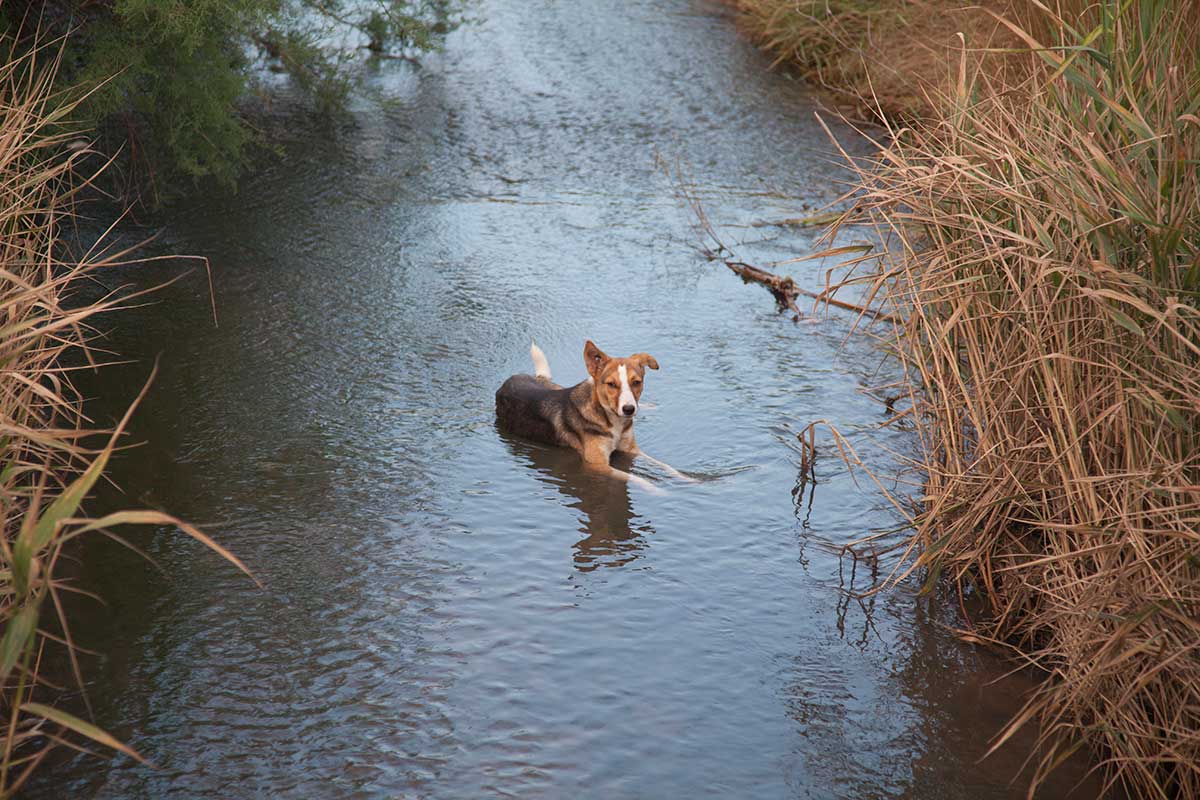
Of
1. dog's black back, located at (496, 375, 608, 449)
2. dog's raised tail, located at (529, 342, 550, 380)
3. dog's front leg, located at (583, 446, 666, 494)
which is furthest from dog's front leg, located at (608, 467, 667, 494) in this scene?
dog's raised tail, located at (529, 342, 550, 380)

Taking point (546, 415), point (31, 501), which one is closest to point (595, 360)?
point (546, 415)

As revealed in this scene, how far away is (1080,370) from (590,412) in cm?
322

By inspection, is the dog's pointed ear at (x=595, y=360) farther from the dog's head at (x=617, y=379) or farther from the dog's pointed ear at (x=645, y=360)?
the dog's pointed ear at (x=645, y=360)

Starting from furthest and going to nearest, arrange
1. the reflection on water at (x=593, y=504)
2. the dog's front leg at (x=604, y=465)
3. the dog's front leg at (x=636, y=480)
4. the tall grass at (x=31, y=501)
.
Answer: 1. the dog's front leg at (x=604, y=465)
2. the dog's front leg at (x=636, y=480)
3. the reflection on water at (x=593, y=504)
4. the tall grass at (x=31, y=501)

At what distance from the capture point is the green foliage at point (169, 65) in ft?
27.8

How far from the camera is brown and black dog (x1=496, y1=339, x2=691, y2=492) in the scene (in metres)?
7.32

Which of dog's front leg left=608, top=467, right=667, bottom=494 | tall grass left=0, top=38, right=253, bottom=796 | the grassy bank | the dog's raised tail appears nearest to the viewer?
tall grass left=0, top=38, right=253, bottom=796

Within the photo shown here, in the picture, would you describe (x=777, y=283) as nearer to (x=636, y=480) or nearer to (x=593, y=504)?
(x=636, y=480)

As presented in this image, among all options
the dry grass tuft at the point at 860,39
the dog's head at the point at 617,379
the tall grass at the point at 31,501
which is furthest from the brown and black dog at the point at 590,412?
the dry grass tuft at the point at 860,39

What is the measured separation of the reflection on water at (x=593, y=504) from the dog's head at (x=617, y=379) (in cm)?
46

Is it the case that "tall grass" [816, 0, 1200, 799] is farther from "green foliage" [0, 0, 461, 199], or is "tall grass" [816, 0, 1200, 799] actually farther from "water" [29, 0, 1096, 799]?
"green foliage" [0, 0, 461, 199]

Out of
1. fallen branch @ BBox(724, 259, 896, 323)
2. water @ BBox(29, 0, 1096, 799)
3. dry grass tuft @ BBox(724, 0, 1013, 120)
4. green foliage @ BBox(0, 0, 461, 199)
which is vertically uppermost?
dry grass tuft @ BBox(724, 0, 1013, 120)

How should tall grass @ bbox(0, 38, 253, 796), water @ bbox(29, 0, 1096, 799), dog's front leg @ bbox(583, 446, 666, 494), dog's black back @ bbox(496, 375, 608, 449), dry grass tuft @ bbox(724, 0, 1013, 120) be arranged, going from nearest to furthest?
1. tall grass @ bbox(0, 38, 253, 796)
2. water @ bbox(29, 0, 1096, 799)
3. dog's front leg @ bbox(583, 446, 666, 494)
4. dog's black back @ bbox(496, 375, 608, 449)
5. dry grass tuft @ bbox(724, 0, 1013, 120)

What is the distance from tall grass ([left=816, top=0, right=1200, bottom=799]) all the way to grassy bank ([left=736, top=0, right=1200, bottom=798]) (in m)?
0.01
